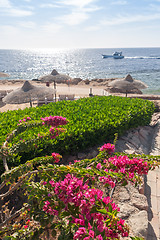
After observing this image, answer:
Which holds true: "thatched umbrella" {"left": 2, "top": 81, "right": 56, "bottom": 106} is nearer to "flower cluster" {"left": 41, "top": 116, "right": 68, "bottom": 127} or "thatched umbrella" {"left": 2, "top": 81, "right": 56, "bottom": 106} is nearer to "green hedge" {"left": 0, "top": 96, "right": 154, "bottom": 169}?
"green hedge" {"left": 0, "top": 96, "right": 154, "bottom": 169}

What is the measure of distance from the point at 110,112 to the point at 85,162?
4792 millimetres

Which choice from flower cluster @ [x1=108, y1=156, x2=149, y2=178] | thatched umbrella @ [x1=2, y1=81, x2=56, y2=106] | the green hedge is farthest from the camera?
thatched umbrella @ [x1=2, y1=81, x2=56, y2=106]

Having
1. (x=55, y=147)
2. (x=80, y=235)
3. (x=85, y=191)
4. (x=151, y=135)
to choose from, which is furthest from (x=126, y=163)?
(x=151, y=135)

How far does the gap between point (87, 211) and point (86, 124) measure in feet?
14.5

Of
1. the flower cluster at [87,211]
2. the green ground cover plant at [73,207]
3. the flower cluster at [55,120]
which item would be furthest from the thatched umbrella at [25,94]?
the flower cluster at [87,211]

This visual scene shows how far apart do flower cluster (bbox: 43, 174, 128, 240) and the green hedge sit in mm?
2850

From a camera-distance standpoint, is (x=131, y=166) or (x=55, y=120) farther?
(x=55, y=120)

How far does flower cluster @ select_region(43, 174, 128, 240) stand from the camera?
1654 mm

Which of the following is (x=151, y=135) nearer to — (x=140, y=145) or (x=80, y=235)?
(x=140, y=145)

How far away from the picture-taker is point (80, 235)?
160cm

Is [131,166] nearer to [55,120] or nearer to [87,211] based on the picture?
[87,211]

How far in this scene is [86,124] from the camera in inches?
242

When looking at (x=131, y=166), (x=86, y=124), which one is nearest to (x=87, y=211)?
(x=131, y=166)

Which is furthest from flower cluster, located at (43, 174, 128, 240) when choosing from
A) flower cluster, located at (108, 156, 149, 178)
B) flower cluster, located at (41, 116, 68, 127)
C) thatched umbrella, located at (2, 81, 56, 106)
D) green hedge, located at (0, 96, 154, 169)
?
thatched umbrella, located at (2, 81, 56, 106)
